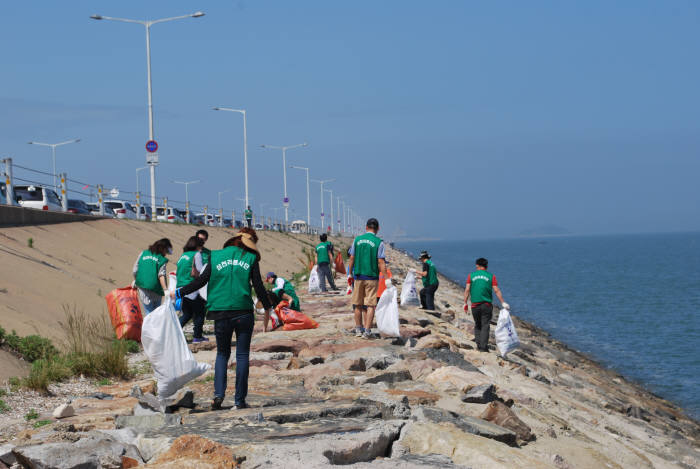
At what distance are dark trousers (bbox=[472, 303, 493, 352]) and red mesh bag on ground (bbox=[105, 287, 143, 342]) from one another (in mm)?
5362

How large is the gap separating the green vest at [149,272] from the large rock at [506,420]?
18.5ft

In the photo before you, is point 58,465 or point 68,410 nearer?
point 58,465

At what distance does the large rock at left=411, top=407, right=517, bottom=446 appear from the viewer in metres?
7.21

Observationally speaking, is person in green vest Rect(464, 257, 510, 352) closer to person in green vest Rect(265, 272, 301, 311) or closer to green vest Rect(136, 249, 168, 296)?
person in green vest Rect(265, 272, 301, 311)

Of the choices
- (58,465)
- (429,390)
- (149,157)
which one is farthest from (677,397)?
(149,157)

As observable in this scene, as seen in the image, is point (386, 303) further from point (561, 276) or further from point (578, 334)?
point (561, 276)

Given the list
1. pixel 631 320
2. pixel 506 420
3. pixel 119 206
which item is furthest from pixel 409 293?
pixel 119 206

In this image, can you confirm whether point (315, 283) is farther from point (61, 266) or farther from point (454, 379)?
point (454, 379)

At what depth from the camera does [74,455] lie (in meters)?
5.80

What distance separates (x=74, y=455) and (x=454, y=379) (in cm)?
483

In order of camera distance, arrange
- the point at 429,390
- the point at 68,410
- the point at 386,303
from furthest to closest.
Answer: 1. the point at 386,303
2. the point at 429,390
3. the point at 68,410

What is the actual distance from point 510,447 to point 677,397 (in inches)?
527

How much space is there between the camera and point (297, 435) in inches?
257

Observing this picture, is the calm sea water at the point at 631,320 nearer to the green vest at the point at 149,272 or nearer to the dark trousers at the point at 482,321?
the dark trousers at the point at 482,321
